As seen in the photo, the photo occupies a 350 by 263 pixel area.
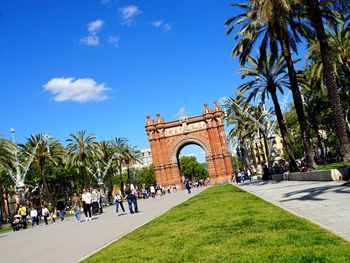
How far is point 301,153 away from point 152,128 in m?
34.7

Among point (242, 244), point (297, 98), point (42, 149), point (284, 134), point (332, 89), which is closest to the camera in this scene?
point (242, 244)

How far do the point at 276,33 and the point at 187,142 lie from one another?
47534 mm

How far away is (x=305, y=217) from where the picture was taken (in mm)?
8039

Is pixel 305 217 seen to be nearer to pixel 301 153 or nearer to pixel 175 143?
pixel 175 143

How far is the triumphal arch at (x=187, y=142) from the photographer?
2680 inches

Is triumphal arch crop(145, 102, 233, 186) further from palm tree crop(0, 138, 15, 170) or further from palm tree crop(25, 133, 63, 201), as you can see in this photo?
palm tree crop(0, 138, 15, 170)

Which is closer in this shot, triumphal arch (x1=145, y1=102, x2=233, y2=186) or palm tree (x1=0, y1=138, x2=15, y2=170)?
palm tree (x1=0, y1=138, x2=15, y2=170)

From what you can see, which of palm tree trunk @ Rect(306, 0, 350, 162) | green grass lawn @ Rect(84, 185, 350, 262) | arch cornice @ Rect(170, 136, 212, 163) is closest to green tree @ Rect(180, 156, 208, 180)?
arch cornice @ Rect(170, 136, 212, 163)

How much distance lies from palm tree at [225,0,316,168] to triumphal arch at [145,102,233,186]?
41977 millimetres

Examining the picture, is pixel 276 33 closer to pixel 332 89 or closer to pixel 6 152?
pixel 332 89

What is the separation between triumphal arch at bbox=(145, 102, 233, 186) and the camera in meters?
68.1

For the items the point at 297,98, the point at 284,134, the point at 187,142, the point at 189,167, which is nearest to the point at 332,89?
the point at 297,98

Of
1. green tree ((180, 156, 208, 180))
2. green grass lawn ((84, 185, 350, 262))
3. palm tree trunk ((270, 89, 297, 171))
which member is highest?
green tree ((180, 156, 208, 180))

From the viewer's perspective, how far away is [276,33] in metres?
23.1
